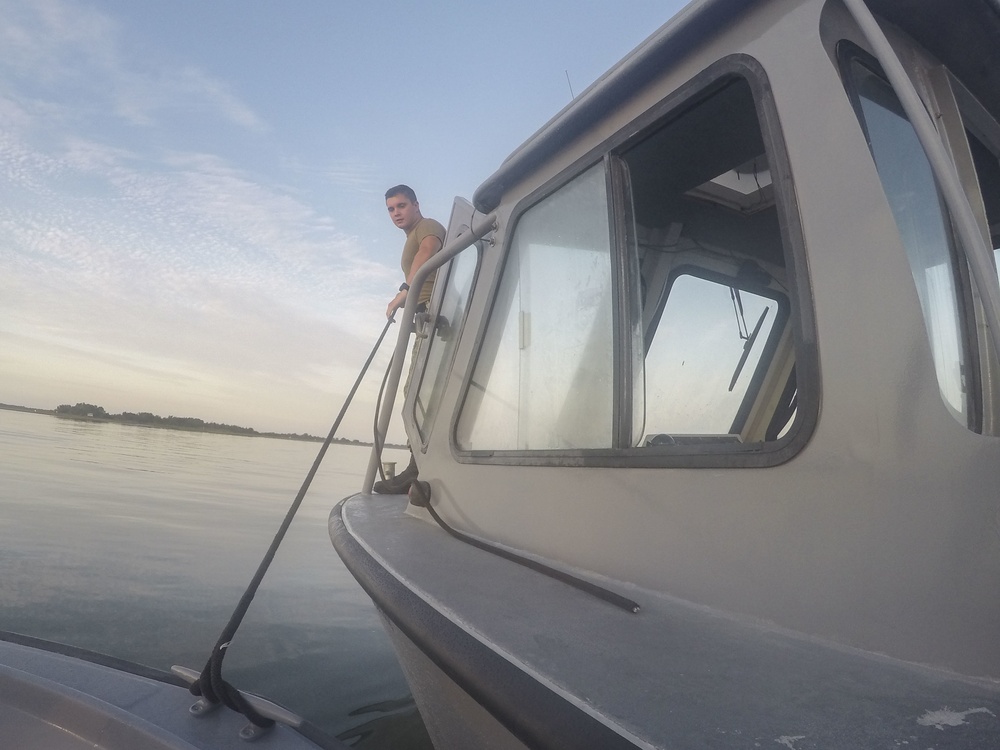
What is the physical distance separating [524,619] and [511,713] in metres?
0.23

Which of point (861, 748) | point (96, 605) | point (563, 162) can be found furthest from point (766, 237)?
point (96, 605)

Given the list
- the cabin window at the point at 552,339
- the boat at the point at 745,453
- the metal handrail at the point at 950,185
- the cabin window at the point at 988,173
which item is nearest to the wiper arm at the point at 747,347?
the boat at the point at 745,453

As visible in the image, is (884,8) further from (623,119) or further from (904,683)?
(904,683)

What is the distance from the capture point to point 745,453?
3.64 feet

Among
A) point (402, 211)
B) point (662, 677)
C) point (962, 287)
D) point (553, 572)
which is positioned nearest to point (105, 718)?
point (553, 572)

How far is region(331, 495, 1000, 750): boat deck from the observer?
700 mm

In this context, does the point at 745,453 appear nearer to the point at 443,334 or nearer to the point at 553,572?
the point at 553,572

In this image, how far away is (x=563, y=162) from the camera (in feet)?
6.02

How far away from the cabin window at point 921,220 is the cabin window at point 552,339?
2.09 feet

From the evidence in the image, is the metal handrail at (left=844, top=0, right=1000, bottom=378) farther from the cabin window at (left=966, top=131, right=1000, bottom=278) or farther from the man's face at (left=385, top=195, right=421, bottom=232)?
the man's face at (left=385, top=195, right=421, bottom=232)

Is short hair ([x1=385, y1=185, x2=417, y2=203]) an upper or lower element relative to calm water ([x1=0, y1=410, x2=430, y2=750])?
upper

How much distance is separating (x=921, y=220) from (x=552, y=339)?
37.7 inches

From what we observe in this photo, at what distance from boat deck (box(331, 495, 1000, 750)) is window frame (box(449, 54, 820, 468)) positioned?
286mm

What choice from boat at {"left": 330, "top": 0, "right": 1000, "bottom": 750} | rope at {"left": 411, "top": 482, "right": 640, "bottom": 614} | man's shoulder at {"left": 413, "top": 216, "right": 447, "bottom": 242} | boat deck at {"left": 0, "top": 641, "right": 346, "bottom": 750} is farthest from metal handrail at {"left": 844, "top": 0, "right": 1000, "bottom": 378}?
man's shoulder at {"left": 413, "top": 216, "right": 447, "bottom": 242}
